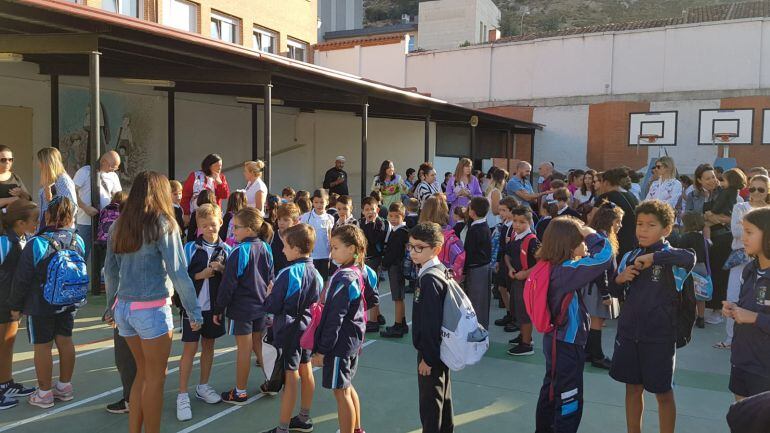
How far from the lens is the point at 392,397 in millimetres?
4844

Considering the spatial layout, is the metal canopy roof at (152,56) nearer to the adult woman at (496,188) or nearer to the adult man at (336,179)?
the adult man at (336,179)

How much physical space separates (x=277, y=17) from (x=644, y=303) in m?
20.4

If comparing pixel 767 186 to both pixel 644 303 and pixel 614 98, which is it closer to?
pixel 644 303

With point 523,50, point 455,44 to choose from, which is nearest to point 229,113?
point 523,50

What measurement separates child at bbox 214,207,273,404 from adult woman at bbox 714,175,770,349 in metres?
4.54

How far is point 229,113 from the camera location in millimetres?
14984

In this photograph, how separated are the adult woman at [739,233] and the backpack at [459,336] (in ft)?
12.2

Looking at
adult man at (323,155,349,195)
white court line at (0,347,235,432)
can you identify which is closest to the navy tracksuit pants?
white court line at (0,347,235,432)

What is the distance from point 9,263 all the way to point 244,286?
5.65 ft

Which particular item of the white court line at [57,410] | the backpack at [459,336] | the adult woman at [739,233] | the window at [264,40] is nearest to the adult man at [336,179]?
the adult woman at [739,233]

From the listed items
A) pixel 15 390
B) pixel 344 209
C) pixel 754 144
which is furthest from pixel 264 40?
pixel 15 390

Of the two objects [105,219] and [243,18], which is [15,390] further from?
[243,18]

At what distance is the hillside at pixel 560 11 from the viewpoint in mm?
53878

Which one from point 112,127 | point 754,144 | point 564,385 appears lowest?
point 564,385
